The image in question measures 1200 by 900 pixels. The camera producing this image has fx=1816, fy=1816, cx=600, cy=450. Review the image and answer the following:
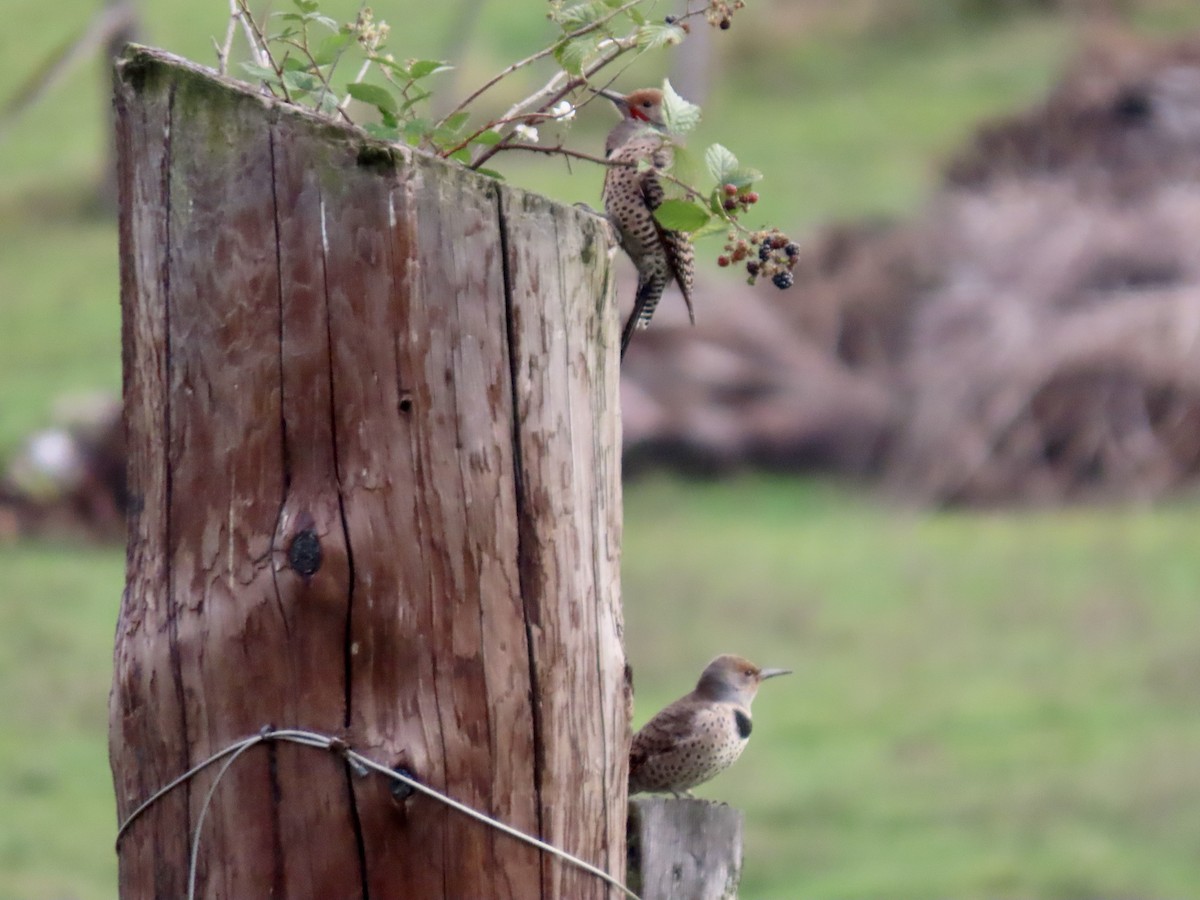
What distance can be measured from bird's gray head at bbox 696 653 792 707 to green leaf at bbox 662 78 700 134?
188 centimetres

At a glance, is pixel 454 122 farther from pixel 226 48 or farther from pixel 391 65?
pixel 226 48

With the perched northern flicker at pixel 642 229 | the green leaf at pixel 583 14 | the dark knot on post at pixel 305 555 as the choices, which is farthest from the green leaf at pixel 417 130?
the perched northern flicker at pixel 642 229

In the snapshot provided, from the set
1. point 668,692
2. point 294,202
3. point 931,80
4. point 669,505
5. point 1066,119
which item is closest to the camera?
point 294,202

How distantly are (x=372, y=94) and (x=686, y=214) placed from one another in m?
0.44

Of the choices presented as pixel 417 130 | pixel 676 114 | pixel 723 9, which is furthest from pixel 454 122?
pixel 723 9

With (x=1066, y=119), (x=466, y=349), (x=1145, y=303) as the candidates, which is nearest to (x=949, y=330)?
(x=1145, y=303)

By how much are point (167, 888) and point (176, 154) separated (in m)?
0.91

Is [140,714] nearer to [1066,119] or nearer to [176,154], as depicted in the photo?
[176,154]

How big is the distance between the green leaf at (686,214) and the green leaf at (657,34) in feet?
0.70

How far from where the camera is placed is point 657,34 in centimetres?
242

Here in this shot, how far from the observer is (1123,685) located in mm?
9656

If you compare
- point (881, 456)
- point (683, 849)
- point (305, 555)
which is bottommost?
point (683, 849)

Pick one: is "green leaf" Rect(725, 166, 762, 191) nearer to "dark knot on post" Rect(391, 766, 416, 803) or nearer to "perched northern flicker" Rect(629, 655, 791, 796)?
"dark knot on post" Rect(391, 766, 416, 803)

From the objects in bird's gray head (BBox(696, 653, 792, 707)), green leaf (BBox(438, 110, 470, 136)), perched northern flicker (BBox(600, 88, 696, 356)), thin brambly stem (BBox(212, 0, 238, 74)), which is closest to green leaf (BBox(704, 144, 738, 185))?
green leaf (BBox(438, 110, 470, 136))
